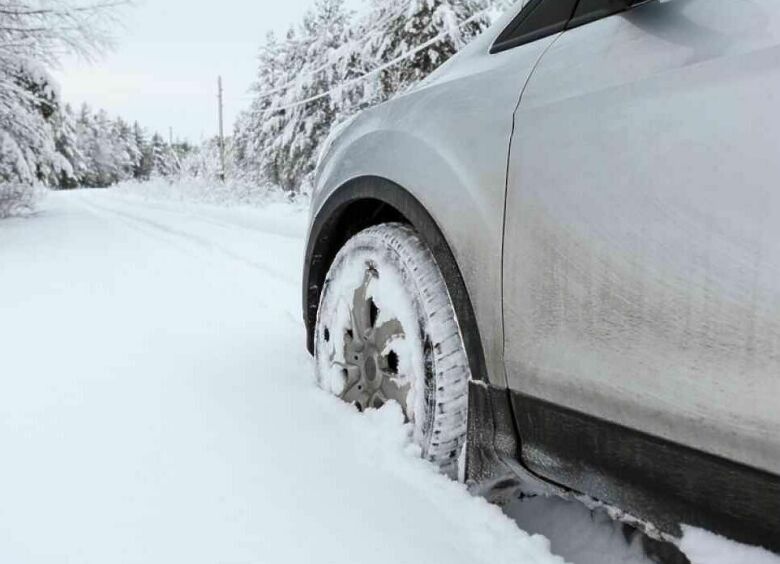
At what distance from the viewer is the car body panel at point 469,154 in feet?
4.41

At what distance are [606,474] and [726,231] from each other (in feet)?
1.67

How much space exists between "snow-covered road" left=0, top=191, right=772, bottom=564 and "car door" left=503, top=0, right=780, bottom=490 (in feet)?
1.01

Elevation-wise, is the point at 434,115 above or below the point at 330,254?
above

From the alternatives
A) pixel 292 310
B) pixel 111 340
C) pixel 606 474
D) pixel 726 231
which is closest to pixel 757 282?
pixel 726 231

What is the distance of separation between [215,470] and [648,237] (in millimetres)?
1288

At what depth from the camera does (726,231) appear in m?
0.91

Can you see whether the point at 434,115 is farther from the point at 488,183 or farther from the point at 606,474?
the point at 606,474

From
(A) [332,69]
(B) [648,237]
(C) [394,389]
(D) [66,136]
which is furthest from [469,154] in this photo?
(D) [66,136]

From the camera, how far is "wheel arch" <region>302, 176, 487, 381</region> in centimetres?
146

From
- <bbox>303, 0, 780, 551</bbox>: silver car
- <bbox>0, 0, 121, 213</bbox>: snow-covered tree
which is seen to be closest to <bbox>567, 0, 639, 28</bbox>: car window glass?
<bbox>303, 0, 780, 551</bbox>: silver car

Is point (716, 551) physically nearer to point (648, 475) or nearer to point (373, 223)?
point (648, 475)

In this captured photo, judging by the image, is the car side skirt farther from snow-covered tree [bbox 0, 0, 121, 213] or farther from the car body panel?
snow-covered tree [bbox 0, 0, 121, 213]

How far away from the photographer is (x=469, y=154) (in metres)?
1.41

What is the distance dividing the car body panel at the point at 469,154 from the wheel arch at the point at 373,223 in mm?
30
